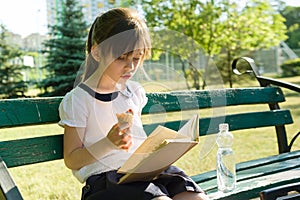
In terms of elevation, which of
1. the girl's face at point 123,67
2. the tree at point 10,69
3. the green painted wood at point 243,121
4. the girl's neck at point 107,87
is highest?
the girl's face at point 123,67

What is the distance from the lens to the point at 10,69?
12.2 m

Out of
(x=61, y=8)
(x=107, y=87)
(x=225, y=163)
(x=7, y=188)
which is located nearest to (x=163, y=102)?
(x=225, y=163)

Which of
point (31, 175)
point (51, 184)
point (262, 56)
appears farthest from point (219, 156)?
point (262, 56)

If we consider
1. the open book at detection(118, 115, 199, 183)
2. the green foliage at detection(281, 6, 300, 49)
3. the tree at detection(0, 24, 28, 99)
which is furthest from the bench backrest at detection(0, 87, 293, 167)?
the green foliage at detection(281, 6, 300, 49)

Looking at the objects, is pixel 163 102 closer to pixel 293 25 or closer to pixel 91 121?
pixel 91 121

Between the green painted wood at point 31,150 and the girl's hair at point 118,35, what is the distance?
1.20 ft

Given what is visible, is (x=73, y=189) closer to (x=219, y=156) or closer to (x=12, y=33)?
(x=219, y=156)

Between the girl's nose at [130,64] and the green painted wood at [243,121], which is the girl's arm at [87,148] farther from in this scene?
the green painted wood at [243,121]

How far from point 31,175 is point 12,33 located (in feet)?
25.9

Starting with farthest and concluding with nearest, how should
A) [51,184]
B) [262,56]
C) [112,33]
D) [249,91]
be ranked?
[262,56] < [51,184] < [249,91] < [112,33]

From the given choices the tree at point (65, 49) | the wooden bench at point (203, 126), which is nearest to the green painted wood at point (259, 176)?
the wooden bench at point (203, 126)

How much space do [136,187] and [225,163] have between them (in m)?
0.88

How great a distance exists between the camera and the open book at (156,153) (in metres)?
1.86

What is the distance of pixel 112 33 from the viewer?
6.99ft
